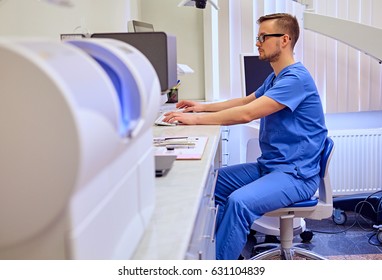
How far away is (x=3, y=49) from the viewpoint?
65cm

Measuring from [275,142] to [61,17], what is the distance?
1069mm

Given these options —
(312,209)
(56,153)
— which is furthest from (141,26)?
(56,153)

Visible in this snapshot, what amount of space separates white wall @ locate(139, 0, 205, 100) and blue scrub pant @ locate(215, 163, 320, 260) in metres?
1.38

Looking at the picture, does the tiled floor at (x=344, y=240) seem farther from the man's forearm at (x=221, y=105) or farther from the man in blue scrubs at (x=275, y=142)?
the man's forearm at (x=221, y=105)

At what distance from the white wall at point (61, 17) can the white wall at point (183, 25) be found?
138 millimetres

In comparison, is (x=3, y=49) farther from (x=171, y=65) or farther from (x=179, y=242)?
(x=171, y=65)

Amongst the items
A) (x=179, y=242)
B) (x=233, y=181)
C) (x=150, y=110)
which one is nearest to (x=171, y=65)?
(x=233, y=181)

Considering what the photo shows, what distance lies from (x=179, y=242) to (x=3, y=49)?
17.7 inches

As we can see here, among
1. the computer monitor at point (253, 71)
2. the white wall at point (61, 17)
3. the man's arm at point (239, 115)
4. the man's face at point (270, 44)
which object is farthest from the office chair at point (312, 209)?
the white wall at point (61, 17)

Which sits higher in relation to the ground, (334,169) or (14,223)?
(14,223)

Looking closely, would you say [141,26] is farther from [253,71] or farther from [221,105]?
[253,71]

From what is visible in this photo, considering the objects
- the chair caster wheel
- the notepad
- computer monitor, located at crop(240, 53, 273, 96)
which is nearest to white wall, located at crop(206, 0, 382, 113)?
computer monitor, located at crop(240, 53, 273, 96)

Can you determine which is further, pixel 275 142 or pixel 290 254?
pixel 290 254

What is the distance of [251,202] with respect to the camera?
6.39ft
